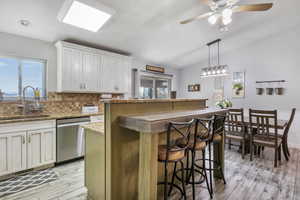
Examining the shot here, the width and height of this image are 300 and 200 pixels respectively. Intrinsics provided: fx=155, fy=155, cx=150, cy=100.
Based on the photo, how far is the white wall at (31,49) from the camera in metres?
2.89

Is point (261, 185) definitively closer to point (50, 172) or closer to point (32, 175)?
point (50, 172)

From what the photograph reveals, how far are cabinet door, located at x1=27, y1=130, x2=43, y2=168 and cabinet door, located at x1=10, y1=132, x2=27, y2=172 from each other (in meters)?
0.07

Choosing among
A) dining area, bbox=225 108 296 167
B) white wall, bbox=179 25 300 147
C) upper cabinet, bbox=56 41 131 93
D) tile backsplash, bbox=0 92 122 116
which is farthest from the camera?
white wall, bbox=179 25 300 147

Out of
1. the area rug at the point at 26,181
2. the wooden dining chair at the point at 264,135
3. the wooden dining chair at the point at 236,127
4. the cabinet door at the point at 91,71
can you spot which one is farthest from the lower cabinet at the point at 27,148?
the wooden dining chair at the point at 264,135

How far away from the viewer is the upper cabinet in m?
3.22

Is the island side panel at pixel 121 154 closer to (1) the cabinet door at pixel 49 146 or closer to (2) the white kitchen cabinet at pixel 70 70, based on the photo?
(1) the cabinet door at pixel 49 146

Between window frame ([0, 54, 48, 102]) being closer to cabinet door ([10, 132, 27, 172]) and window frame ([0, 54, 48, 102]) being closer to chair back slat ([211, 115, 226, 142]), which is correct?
cabinet door ([10, 132, 27, 172])

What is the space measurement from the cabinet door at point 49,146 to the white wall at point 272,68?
520cm

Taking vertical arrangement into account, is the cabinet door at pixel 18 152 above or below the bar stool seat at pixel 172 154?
below

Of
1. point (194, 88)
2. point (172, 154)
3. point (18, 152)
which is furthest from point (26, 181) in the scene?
point (194, 88)

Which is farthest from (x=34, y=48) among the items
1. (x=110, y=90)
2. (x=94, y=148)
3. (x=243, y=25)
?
(x=243, y=25)

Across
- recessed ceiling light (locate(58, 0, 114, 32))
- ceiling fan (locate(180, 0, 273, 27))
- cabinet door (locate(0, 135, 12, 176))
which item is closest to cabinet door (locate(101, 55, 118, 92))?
recessed ceiling light (locate(58, 0, 114, 32))

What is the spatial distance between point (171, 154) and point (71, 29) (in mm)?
2901

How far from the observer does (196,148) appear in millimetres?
2076
